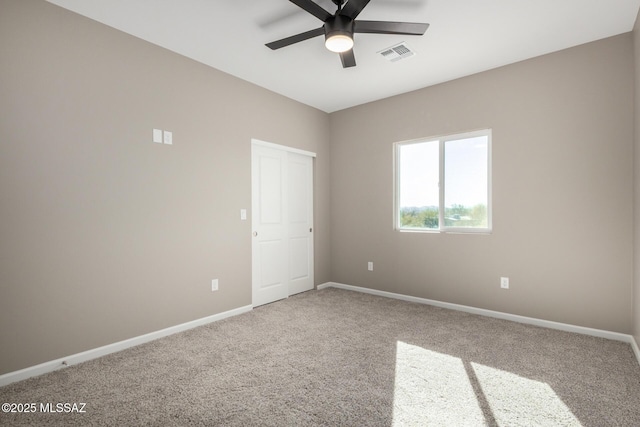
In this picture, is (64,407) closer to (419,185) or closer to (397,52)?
(397,52)

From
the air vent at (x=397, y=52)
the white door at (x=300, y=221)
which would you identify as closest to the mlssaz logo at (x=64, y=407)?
the white door at (x=300, y=221)

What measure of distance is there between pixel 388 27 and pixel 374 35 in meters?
0.61

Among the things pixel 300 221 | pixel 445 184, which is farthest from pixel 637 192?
pixel 300 221

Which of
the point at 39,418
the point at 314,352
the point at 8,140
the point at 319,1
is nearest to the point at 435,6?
the point at 319,1

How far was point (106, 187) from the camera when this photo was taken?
267cm

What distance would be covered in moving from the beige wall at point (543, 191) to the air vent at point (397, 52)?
0.95 metres

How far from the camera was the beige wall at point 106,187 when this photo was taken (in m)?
2.25

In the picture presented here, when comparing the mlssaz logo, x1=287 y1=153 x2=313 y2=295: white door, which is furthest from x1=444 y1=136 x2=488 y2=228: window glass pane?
the mlssaz logo

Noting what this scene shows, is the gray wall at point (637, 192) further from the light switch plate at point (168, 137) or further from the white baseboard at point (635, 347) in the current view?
the light switch plate at point (168, 137)

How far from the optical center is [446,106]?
3.87 m

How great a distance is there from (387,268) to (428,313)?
0.92 m

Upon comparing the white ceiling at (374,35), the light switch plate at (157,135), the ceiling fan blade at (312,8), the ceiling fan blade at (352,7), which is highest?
the white ceiling at (374,35)

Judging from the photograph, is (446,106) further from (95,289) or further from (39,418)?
(39,418)

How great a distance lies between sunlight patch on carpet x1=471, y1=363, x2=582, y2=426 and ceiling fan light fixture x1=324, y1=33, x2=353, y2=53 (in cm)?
258
